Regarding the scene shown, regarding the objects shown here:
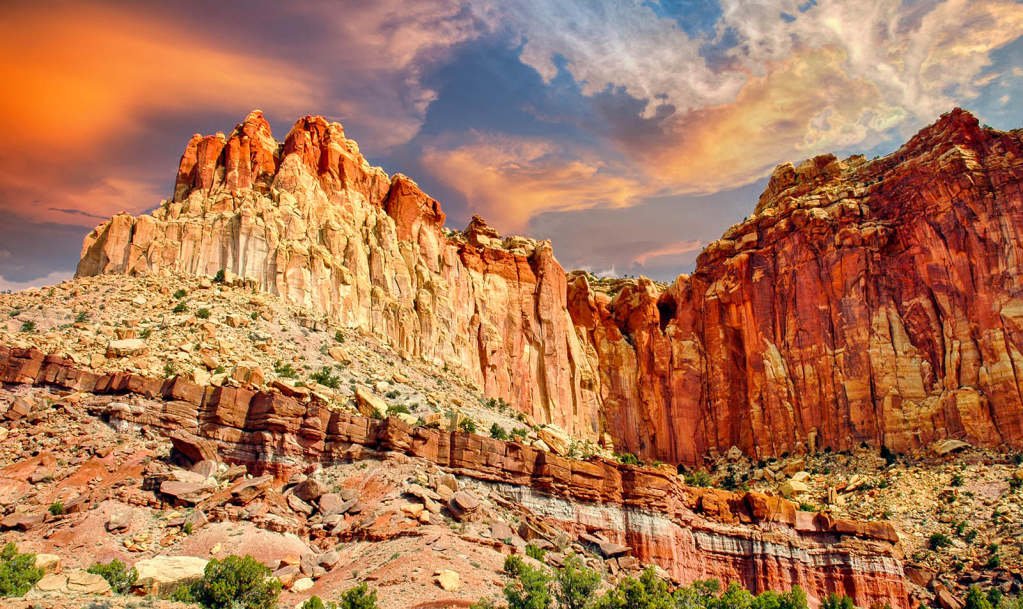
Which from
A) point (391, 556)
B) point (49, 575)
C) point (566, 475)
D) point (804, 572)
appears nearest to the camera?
point (49, 575)

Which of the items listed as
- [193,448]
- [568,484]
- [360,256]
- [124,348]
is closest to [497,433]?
[568,484]

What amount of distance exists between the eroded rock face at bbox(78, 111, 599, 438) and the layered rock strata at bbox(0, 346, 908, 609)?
66.0 ft

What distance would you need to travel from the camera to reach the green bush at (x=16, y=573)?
19.1 m

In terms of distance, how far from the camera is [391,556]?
25859 mm

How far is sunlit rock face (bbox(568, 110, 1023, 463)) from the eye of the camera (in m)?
60.8

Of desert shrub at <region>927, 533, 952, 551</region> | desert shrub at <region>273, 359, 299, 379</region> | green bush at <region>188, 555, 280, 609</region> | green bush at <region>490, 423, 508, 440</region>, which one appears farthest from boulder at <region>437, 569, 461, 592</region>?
desert shrub at <region>927, 533, 952, 551</region>

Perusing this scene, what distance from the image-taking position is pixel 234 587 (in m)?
21.3

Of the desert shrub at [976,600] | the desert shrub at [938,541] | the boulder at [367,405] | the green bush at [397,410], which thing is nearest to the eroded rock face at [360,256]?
the green bush at [397,410]

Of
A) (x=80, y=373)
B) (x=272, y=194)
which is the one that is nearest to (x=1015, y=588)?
(x=80, y=373)

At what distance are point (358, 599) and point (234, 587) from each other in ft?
12.2

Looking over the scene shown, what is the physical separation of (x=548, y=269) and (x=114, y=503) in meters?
57.8

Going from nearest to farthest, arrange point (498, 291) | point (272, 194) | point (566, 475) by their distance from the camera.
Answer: point (566, 475) < point (272, 194) < point (498, 291)

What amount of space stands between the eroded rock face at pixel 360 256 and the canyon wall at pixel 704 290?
215 mm

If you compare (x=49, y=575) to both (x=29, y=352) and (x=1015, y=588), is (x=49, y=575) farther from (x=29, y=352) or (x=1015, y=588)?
(x=1015, y=588)
